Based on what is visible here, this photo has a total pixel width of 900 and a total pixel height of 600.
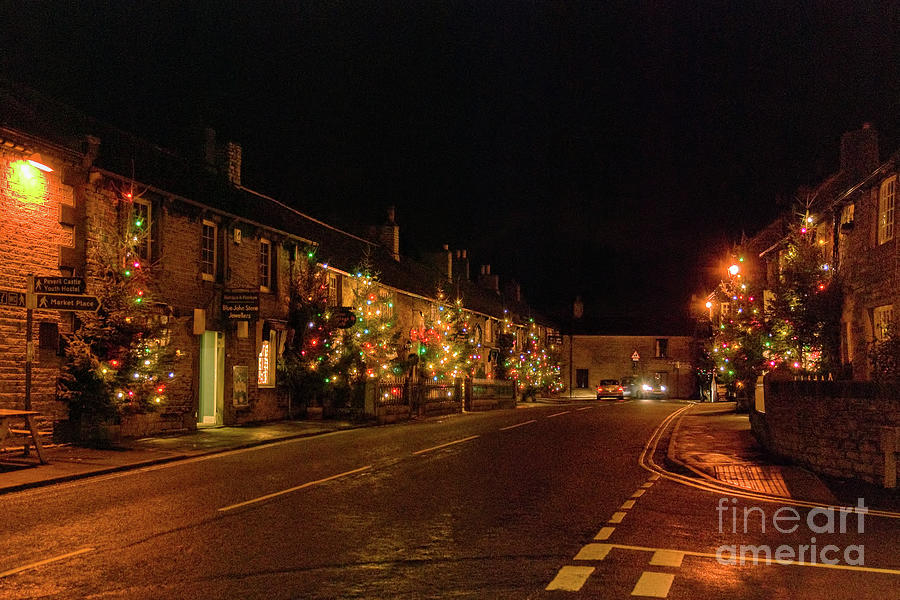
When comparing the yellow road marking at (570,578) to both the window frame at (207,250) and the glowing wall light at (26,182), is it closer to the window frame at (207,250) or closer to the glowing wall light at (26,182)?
the glowing wall light at (26,182)

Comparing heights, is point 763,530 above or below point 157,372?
below

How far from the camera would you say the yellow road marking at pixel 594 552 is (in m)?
7.57

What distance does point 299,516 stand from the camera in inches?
373

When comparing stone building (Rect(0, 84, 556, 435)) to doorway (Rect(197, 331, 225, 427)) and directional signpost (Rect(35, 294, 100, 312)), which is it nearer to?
doorway (Rect(197, 331, 225, 427))

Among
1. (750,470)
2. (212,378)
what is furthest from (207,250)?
(750,470)

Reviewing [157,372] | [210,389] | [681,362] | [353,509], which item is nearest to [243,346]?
[210,389]

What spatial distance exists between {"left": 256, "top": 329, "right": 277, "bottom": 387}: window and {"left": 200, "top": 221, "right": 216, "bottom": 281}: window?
3.38m

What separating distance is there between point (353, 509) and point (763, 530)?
195 inches

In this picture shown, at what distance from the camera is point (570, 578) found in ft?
22.2

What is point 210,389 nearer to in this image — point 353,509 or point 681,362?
point 353,509

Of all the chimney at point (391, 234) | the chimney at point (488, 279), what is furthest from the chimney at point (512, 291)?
the chimney at point (391, 234)

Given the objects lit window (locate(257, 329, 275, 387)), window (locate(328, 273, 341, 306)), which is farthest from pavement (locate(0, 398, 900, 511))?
window (locate(328, 273, 341, 306))

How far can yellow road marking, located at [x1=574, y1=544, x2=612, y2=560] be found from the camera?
757 cm

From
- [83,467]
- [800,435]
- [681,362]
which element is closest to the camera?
[83,467]
